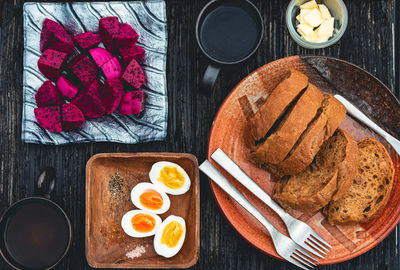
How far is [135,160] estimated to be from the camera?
3.90ft

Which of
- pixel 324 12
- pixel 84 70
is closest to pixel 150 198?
pixel 84 70

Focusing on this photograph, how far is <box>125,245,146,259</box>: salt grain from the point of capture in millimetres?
1210

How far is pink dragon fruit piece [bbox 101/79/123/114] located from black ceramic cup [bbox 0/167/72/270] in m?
0.29

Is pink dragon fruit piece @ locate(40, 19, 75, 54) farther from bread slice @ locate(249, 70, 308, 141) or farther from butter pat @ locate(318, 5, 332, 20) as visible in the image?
butter pat @ locate(318, 5, 332, 20)

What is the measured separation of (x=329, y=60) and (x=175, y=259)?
0.78 meters

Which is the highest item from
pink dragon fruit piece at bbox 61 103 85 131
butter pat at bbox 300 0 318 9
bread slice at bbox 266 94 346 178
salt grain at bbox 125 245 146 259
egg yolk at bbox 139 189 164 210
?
butter pat at bbox 300 0 318 9

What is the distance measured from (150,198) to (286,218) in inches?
17.1

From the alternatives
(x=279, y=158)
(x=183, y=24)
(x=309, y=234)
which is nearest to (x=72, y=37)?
(x=183, y=24)

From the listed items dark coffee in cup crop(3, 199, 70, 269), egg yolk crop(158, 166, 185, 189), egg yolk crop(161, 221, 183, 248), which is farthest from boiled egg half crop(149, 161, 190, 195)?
dark coffee in cup crop(3, 199, 70, 269)

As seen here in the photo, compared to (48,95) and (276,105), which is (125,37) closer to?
(48,95)

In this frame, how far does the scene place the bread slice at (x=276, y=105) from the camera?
40.9 inches

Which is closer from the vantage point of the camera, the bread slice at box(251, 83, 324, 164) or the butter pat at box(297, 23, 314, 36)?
the bread slice at box(251, 83, 324, 164)

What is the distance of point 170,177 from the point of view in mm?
1182

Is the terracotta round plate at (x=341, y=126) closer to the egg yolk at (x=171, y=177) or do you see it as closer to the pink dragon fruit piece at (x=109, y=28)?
the egg yolk at (x=171, y=177)
